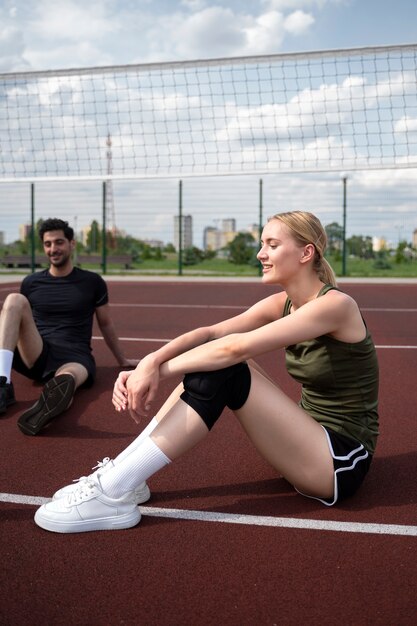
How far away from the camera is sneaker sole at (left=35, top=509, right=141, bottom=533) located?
2725mm

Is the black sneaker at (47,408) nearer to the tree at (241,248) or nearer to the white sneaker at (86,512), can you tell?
the white sneaker at (86,512)

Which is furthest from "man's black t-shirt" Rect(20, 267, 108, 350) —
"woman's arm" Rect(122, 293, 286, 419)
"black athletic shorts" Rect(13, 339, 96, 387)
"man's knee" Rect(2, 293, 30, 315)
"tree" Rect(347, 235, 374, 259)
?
"tree" Rect(347, 235, 374, 259)

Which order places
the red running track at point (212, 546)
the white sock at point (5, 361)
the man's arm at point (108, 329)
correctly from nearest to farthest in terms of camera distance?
the red running track at point (212, 546), the white sock at point (5, 361), the man's arm at point (108, 329)

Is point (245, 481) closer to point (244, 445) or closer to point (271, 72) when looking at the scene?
point (244, 445)

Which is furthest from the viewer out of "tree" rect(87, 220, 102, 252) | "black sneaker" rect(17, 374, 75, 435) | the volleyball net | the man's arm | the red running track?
"tree" rect(87, 220, 102, 252)

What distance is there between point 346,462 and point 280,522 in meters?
0.37

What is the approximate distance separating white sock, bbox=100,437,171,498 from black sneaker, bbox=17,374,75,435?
4.23 ft

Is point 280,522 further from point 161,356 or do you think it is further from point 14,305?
point 14,305

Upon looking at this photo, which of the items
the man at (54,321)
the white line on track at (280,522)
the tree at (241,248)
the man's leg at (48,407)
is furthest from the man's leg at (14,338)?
the tree at (241,248)

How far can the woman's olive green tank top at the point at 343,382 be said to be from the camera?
2.95m

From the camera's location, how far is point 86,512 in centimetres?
272

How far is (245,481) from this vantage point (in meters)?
3.35

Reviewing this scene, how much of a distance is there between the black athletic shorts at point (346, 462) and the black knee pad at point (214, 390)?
44 centimetres

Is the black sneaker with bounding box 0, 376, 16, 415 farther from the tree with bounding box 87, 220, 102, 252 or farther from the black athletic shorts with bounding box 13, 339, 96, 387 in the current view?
the tree with bounding box 87, 220, 102, 252
